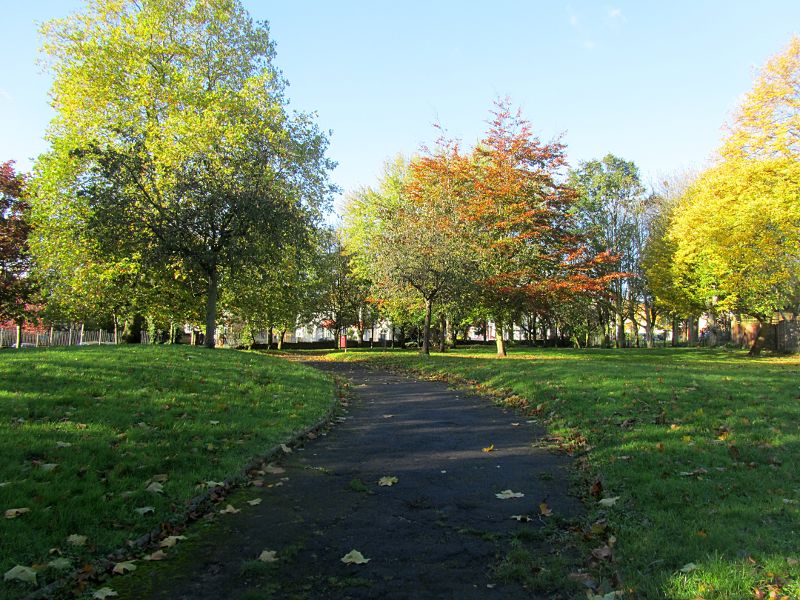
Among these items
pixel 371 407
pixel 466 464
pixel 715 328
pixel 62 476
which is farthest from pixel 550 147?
pixel 715 328

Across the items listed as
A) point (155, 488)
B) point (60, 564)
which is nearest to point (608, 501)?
point (155, 488)

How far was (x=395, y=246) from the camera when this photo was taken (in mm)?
23297

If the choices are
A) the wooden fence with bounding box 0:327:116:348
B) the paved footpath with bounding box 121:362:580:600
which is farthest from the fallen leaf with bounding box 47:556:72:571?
the wooden fence with bounding box 0:327:116:348

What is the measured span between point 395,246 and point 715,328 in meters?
38.7

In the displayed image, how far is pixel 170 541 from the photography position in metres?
4.07

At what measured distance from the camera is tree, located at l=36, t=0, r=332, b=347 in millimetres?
18281

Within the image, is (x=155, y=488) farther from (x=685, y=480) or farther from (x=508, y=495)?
(x=685, y=480)

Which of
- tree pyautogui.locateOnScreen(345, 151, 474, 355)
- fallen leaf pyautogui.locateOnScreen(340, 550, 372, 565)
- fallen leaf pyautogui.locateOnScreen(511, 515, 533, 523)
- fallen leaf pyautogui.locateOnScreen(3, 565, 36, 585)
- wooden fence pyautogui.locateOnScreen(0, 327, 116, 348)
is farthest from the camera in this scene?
wooden fence pyautogui.locateOnScreen(0, 327, 116, 348)

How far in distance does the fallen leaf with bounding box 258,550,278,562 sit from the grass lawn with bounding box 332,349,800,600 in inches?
69.7

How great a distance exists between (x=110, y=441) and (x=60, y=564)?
248 centimetres

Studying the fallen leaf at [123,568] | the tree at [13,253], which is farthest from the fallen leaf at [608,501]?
the tree at [13,253]

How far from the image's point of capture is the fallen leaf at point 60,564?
3.44 meters

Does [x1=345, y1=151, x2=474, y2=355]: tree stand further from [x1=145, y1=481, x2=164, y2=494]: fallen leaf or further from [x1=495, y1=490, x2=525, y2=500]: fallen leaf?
[x1=145, y1=481, x2=164, y2=494]: fallen leaf

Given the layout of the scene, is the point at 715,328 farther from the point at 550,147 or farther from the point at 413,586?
the point at 413,586
